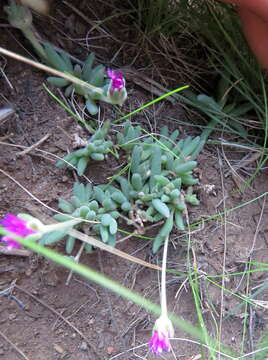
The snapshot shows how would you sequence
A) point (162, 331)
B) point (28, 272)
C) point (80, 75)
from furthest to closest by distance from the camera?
point (80, 75)
point (28, 272)
point (162, 331)

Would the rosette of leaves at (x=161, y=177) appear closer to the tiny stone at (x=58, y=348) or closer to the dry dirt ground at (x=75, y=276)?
the dry dirt ground at (x=75, y=276)

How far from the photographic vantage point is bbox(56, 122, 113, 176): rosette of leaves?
119 centimetres

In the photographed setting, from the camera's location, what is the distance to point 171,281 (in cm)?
125

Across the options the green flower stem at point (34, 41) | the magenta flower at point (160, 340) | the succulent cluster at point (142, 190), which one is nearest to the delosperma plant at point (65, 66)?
the green flower stem at point (34, 41)

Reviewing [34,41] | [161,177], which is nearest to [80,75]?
[34,41]

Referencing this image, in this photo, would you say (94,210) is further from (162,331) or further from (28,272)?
(162,331)

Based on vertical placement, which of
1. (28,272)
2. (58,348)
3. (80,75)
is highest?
(80,75)

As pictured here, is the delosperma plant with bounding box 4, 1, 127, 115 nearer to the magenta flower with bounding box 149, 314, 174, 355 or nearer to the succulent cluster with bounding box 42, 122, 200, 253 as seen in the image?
the succulent cluster with bounding box 42, 122, 200, 253

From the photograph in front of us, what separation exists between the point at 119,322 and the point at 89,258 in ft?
0.68

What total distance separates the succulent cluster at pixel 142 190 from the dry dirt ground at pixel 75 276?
0.18 feet

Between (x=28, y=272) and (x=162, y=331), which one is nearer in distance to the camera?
(x=162, y=331)

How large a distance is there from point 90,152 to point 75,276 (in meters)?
0.36

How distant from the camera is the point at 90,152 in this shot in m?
1.20

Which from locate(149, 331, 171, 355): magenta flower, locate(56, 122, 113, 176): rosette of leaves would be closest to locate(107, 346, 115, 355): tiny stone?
locate(149, 331, 171, 355): magenta flower
